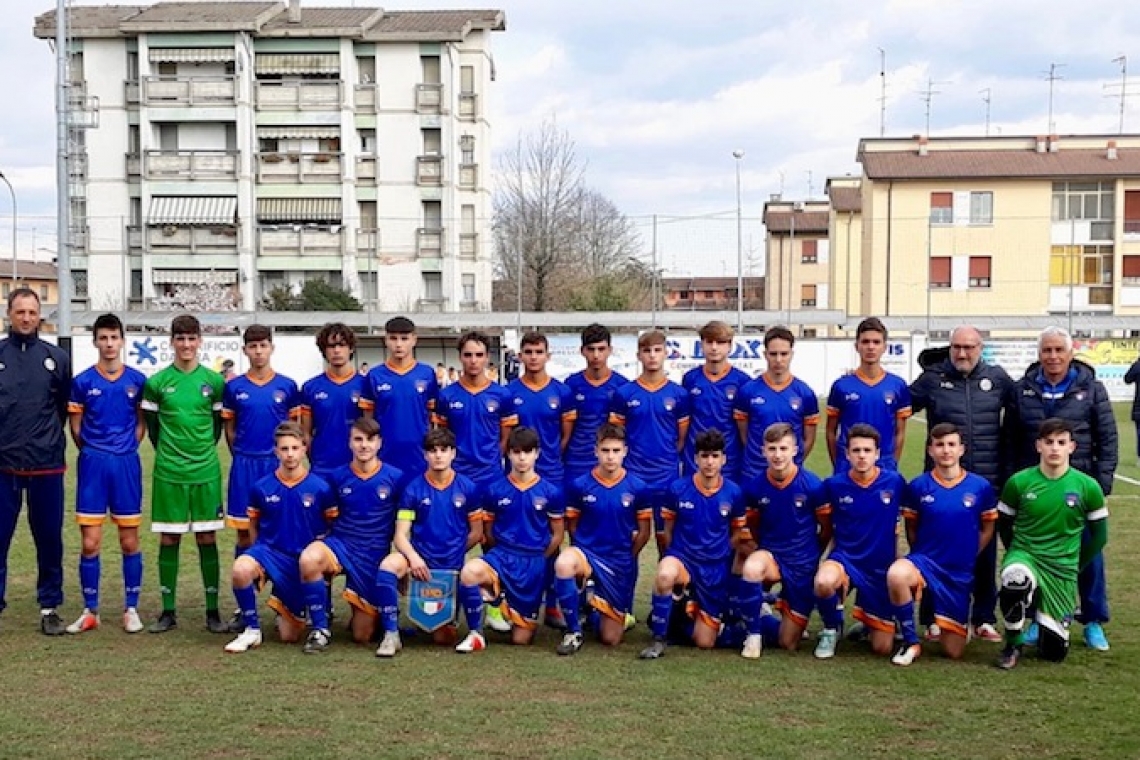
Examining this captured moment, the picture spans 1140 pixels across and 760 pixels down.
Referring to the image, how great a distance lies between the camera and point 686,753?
4574 mm

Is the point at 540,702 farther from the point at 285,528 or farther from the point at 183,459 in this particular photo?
the point at 183,459

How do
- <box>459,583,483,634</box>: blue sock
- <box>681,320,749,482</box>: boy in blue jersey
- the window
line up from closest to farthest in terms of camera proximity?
1. <box>459,583,483,634</box>: blue sock
2. <box>681,320,749,482</box>: boy in blue jersey
3. the window

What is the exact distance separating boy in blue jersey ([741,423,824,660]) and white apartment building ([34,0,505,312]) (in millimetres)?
28893

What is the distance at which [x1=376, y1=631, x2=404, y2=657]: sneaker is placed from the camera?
6.15m

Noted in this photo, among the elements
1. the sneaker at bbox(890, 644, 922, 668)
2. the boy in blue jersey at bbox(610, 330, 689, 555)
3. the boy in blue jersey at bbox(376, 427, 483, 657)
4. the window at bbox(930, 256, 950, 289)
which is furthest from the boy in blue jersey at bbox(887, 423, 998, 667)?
the window at bbox(930, 256, 950, 289)

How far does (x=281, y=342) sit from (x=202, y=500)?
65.8ft

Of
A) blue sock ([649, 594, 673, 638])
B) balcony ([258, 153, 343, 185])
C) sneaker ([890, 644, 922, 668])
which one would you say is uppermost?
balcony ([258, 153, 343, 185])

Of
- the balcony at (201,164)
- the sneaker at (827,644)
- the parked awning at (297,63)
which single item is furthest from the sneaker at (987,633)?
the parked awning at (297,63)

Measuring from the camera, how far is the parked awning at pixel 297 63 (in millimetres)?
37531

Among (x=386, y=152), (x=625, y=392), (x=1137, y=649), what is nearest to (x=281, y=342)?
(x=386, y=152)

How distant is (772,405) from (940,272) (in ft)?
89.2

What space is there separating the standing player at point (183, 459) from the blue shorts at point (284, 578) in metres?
0.54

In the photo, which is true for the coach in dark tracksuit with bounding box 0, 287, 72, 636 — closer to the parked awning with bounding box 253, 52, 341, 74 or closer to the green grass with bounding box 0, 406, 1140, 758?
the green grass with bounding box 0, 406, 1140, 758

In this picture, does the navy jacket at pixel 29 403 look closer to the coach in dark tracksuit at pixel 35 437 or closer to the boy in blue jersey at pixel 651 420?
the coach in dark tracksuit at pixel 35 437
